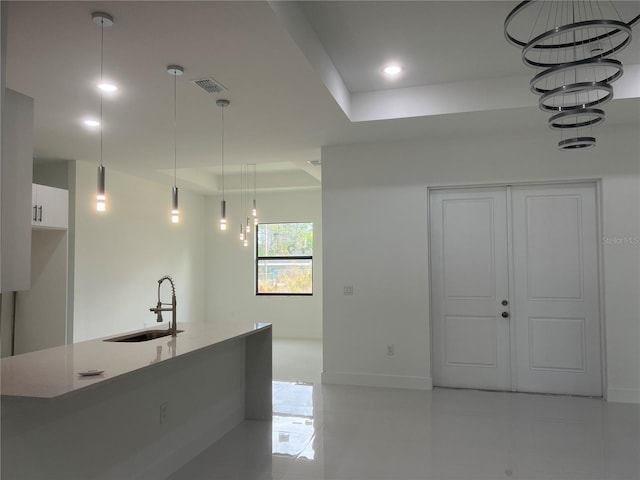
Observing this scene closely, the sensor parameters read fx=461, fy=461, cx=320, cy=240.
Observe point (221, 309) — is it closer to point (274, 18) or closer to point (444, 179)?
point (444, 179)

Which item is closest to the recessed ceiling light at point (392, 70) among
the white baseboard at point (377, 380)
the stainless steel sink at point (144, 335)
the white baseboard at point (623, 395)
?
the stainless steel sink at point (144, 335)

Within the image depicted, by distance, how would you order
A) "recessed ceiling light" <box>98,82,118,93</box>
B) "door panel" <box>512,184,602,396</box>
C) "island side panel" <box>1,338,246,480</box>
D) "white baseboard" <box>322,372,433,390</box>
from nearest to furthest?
"island side panel" <box>1,338,246,480</box> → "recessed ceiling light" <box>98,82,118,93</box> → "door panel" <box>512,184,602,396</box> → "white baseboard" <box>322,372,433,390</box>

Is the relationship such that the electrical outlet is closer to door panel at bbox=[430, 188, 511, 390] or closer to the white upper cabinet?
the white upper cabinet

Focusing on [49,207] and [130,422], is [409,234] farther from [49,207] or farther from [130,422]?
[49,207]

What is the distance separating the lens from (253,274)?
30.0 ft

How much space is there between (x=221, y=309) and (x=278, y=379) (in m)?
3.92

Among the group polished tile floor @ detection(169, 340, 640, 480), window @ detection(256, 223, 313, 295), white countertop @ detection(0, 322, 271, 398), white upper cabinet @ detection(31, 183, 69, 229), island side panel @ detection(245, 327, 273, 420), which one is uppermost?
white upper cabinet @ detection(31, 183, 69, 229)

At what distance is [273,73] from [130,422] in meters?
2.55

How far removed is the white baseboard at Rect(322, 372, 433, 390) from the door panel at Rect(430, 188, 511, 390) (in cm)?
22

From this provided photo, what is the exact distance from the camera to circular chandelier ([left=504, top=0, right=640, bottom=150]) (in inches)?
91.9

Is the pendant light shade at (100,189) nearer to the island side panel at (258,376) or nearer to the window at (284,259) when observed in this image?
the island side panel at (258,376)

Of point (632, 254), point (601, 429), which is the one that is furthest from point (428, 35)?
point (601, 429)

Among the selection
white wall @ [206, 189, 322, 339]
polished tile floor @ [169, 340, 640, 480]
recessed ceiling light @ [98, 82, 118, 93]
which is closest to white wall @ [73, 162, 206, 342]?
white wall @ [206, 189, 322, 339]

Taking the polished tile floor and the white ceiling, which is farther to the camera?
the polished tile floor
